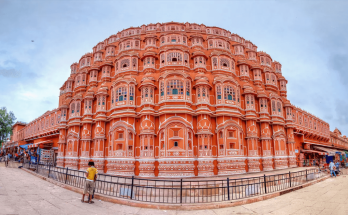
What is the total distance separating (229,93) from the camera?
22.5 meters

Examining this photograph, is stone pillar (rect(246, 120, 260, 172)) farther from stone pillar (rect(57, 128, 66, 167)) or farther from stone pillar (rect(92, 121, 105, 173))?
stone pillar (rect(57, 128, 66, 167))

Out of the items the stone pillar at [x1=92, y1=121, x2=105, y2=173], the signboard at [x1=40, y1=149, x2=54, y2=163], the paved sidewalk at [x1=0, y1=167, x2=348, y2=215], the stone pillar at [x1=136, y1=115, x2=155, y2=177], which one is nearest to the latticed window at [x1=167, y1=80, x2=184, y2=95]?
the stone pillar at [x1=136, y1=115, x2=155, y2=177]

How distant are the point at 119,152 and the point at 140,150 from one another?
2379 millimetres

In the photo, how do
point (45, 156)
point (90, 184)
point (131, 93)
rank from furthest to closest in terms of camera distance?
point (45, 156) < point (131, 93) < point (90, 184)

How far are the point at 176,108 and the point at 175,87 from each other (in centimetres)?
242

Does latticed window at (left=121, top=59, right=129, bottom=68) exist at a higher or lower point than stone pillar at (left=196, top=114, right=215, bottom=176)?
higher

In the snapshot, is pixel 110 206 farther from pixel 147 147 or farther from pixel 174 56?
pixel 174 56

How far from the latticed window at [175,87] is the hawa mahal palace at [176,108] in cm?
11

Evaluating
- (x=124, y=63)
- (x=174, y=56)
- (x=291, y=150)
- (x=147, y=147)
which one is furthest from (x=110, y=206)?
(x=291, y=150)

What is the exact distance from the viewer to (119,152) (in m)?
20.6

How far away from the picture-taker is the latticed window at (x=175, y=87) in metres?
20.7

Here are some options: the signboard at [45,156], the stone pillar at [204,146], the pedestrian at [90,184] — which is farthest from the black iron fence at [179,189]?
the signboard at [45,156]

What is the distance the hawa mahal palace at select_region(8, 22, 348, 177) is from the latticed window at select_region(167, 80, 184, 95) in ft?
0.35

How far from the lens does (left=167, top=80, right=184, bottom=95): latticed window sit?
814 inches
